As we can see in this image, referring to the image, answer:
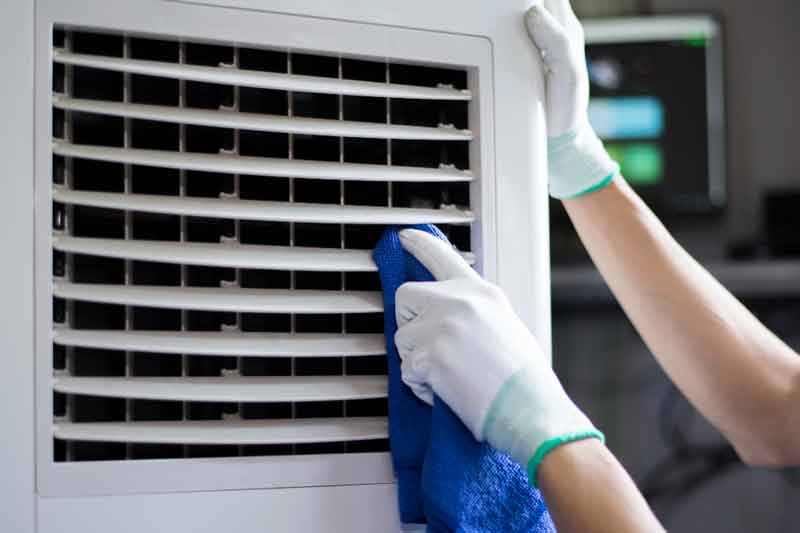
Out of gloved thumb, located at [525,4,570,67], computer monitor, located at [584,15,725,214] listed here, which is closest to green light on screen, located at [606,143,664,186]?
computer monitor, located at [584,15,725,214]

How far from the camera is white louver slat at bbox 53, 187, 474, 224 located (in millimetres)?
623

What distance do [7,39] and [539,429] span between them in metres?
0.51

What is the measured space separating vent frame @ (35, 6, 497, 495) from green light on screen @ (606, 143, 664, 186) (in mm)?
2184

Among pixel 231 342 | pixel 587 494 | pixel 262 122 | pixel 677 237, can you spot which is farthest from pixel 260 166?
pixel 677 237

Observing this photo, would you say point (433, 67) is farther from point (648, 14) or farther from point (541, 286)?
point (648, 14)

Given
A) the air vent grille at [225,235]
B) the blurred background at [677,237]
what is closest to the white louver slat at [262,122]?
the air vent grille at [225,235]

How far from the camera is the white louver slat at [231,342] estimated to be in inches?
24.5

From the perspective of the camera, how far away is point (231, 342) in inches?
25.6

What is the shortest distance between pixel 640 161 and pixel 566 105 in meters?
2.08

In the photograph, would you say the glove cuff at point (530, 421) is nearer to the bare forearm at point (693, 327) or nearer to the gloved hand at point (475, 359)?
the gloved hand at point (475, 359)

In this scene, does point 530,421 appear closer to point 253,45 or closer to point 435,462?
point 435,462

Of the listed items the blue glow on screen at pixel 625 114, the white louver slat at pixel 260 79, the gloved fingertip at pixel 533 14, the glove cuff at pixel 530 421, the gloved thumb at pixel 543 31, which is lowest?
the glove cuff at pixel 530 421

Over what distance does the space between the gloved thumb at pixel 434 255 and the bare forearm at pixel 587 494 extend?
0.17 m

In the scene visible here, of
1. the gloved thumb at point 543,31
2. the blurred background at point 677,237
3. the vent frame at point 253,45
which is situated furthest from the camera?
the blurred background at point 677,237
